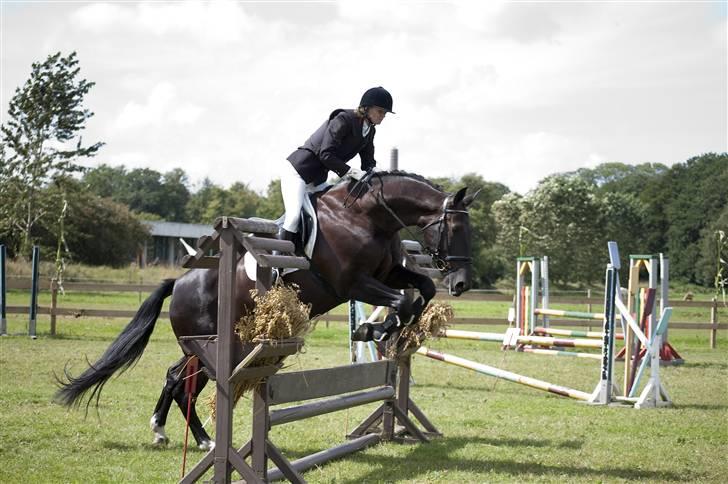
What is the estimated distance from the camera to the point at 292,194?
5.68m

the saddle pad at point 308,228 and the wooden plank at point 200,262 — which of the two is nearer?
the wooden plank at point 200,262

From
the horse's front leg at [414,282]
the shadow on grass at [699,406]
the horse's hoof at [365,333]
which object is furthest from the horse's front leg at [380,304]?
Result: the shadow on grass at [699,406]

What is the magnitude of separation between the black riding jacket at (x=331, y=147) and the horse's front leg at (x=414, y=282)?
97 cm

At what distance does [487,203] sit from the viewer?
58531mm

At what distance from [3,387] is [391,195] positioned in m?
6.13

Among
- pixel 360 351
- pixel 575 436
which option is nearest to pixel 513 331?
pixel 360 351

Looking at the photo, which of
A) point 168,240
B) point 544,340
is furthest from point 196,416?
point 168,240

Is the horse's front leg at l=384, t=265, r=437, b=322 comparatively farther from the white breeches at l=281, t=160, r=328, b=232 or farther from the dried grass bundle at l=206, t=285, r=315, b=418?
the dried grass bundle at l=206, t=285, r=315, b=418

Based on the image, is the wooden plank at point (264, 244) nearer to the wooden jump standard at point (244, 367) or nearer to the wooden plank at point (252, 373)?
the wooden jump standard at point (244, 367)

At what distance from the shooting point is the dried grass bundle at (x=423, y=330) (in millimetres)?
6812

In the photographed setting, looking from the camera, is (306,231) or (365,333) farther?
(306,231)

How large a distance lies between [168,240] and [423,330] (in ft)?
214

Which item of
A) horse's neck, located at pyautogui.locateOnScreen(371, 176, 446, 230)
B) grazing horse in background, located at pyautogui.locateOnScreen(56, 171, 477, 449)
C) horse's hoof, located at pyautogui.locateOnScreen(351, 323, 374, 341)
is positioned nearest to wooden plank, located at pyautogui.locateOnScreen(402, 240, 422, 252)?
grazing horse in background, located at pyautogui.locateOnScreen(56, 171, 477, 449)

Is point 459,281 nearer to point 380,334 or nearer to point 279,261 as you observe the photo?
point 380,334
